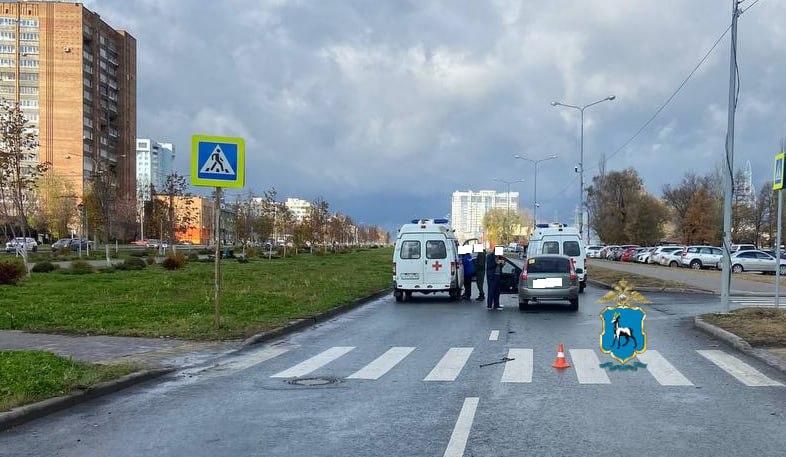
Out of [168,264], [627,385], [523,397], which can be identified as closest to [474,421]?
[523,397]

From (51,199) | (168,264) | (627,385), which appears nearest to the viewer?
(627,385)

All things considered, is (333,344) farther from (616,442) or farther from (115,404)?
(616,442)

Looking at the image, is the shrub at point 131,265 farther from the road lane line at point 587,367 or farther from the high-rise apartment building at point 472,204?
the high-rise apartment building at point 472,204

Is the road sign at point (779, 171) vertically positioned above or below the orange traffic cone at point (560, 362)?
above

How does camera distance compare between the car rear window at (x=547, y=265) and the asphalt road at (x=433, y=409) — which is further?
the car rear window at (x=547, y=265)

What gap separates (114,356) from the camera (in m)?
10.3

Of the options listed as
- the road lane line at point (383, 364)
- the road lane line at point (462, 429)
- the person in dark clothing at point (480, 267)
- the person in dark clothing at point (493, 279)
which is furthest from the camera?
the person in dark clothing at point (480, 267)

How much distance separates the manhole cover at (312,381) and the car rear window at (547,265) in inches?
414

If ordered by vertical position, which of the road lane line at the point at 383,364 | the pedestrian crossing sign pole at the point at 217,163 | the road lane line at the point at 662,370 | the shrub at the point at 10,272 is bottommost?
the road lane line at the point at 383,364

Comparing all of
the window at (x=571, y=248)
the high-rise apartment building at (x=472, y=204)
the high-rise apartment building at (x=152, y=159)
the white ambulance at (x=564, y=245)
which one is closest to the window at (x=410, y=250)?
the white ambulance at (x=564, y=245)

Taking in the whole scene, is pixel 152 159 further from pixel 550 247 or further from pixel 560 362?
pixel 560 362

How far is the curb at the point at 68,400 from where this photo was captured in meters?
6.63

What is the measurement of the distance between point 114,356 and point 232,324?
3.46m

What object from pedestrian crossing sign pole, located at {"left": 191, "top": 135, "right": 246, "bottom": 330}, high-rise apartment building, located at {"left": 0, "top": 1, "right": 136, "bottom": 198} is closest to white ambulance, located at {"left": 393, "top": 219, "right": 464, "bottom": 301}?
pedestrian crossing sign pole, located at {"left": 191, "top": 135, "right": 246, "bottom": 330}
